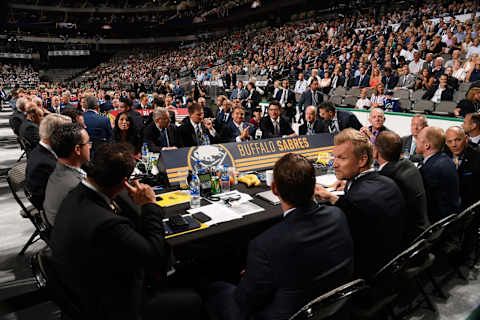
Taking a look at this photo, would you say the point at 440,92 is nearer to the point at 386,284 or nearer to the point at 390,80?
the point at 390,80

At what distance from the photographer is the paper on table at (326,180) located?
9.17 feet

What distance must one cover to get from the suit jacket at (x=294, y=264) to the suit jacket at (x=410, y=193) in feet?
3.27

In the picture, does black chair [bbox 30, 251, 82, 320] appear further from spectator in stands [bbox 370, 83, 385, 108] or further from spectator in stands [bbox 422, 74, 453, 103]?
spectator in stands [bbox 422, 74, 453, 103]

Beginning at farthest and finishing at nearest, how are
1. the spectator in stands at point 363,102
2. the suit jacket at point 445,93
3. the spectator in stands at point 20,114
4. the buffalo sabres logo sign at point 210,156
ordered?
1. the spectator in stands at point 363,102
2. the suit jacket at point 445,93
3. the spectator in stands at point 20,114
4. the buffalo sabres logo sign at point 210,156

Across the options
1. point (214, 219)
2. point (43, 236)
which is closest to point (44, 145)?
point (43, 236)

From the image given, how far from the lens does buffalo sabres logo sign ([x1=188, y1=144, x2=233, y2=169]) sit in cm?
297

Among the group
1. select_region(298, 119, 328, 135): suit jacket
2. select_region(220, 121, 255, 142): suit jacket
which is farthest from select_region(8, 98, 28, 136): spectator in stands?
select_region(298, 119, 328, 135): suit jacket

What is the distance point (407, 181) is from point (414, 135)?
2.03 metres

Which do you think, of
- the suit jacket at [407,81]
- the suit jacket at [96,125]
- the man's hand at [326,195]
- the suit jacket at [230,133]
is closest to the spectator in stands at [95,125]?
the suit jacket at [96,125]

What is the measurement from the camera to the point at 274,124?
199 inches

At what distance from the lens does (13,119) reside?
21.4ft

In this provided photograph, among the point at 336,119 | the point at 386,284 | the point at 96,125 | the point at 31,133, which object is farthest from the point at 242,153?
the point at 31,133

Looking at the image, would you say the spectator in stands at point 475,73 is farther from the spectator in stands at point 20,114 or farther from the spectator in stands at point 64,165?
the spectator in stands at point 20,114

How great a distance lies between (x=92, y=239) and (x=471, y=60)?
901cm
